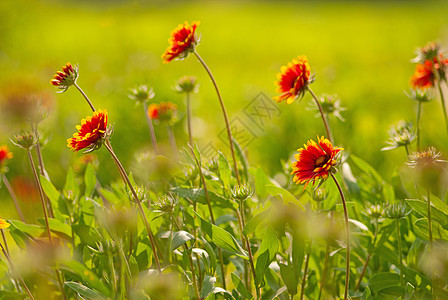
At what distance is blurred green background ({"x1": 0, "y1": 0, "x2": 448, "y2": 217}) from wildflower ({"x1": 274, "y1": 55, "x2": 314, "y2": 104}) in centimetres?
46

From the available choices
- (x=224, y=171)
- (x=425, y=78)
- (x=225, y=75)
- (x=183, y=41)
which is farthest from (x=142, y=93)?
(x=225, y=75)

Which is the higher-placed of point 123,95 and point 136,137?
point 123,95

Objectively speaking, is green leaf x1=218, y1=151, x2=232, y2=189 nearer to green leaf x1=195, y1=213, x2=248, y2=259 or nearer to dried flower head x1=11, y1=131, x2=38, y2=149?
green leaf x1=195, y1=213, x2=248, y2=259

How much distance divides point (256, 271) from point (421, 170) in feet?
1.14

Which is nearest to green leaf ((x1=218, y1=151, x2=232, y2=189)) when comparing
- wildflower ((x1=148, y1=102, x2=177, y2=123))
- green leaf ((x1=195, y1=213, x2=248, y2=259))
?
green leaf ((x1=195, y1=213, x2=248, y2=259))

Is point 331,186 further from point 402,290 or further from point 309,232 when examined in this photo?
point 402,290

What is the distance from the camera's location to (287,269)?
907 millimetres

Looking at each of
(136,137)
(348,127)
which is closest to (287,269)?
(348,127)

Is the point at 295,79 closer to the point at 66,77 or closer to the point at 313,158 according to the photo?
the point at 313,158

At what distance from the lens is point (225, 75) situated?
4.34 metres

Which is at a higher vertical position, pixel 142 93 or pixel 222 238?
pixel 142 93

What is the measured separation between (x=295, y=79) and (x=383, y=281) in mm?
439

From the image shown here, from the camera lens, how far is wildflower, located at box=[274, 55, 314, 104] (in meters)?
1.00

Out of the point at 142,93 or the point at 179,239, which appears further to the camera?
the point at 142,93
